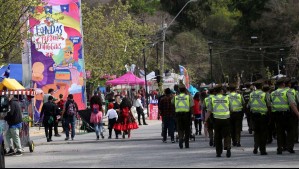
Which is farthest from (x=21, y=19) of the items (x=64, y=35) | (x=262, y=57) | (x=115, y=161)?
(x=262, y=57)

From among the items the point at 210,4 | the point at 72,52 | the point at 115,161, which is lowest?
the point at 115,161

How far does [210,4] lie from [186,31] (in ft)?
27.6

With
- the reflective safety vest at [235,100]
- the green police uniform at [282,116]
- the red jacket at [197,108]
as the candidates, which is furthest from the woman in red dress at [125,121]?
the green police uniform at [282,116]

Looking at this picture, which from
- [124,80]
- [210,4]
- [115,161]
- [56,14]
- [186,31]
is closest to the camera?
[115,161]

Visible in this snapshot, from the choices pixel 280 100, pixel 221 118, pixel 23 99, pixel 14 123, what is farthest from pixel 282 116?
pixel 23 99

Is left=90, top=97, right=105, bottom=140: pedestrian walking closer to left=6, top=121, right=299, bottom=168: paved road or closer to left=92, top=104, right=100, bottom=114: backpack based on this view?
left=92, top=104, right=100, bottom=114: backpack

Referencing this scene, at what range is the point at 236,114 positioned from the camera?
23.8 m

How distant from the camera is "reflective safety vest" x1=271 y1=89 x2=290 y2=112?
69.2ft

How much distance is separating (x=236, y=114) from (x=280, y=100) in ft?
9.13

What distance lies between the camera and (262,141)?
822 inches

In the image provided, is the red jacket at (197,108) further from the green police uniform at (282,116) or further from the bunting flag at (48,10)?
the bunting flag at (48,10)

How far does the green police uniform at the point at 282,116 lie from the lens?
21062 mm

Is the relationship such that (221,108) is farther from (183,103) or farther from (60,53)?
(60,53)

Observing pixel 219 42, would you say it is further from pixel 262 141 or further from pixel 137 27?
pixel 262 141
